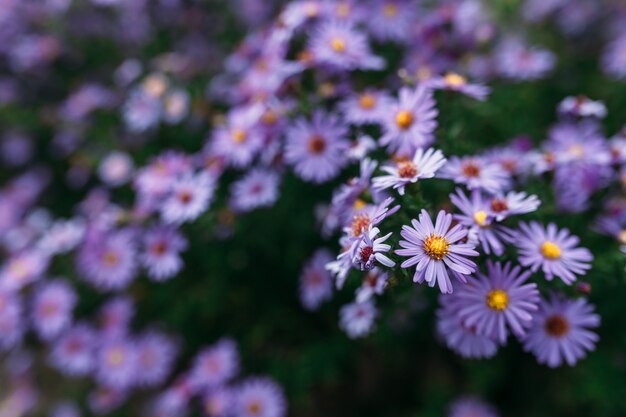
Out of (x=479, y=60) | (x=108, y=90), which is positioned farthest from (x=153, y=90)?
(x=479, y=60)

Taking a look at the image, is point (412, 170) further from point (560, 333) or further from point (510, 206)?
point (560, 333)

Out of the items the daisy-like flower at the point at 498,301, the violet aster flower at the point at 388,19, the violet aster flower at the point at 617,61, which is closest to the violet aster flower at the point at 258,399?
the daisy-like flower at the point at 498,301

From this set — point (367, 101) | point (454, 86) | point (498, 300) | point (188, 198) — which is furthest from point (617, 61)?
point (188, 198)

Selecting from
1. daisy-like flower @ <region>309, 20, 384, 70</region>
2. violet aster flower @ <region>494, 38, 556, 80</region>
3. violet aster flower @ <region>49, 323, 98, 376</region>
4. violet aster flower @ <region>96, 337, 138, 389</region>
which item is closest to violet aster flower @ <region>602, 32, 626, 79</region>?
violet aster flower @ <region>494, 38, 556, 80</region>

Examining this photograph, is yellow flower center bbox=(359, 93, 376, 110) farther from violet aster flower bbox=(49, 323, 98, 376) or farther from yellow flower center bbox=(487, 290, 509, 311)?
violet aster flower bbox=(49, 323, 98, 376)

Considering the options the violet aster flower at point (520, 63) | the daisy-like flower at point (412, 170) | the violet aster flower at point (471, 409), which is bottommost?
the violet aster flower at point (471, 409)

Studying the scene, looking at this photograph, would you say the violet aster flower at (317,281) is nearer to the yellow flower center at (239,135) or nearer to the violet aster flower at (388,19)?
the yellow flower center at (239,135)
